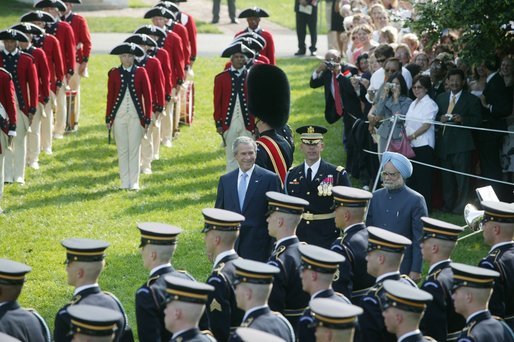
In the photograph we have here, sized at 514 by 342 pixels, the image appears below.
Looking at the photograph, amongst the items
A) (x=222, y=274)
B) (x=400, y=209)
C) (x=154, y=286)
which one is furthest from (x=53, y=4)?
(x=154, y=286)

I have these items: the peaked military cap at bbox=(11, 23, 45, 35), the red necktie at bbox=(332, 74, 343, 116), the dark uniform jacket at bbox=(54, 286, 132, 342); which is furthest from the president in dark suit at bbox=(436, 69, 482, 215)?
the dark uniform jacket at bbox=(54, 286, 132, 342)

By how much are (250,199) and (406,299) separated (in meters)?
3.84

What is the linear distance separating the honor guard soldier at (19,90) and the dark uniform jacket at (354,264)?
803 centimetres

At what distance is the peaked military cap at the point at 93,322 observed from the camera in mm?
7414

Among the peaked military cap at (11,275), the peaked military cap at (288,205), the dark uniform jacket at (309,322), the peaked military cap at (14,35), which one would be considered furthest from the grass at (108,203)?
the dark uniform jacket at (309,322)

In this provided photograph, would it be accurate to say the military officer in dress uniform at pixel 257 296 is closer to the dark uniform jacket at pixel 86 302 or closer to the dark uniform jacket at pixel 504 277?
the dark uniform jacket at pixel 86 302

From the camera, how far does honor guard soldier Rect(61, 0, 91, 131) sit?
1972 cm

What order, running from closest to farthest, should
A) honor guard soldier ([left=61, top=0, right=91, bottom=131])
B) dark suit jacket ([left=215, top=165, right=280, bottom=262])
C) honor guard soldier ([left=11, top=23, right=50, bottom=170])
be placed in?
1. dark suit jacket ([left=215, top=165, right=280, bottom=262])
2. honor guard soldier ([left=11, top=23, right=50, bottom=170])
3. honor guard soldier ([left=61, top=0, right=91, bottom=131])

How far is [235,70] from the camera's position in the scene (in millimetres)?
16203

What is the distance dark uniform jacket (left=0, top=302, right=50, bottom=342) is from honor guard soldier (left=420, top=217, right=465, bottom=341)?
2909 millimetres

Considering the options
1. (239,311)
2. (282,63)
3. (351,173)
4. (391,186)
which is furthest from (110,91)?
(282,63)

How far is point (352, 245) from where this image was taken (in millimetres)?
9734

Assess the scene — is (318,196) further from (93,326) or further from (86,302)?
(93,326)

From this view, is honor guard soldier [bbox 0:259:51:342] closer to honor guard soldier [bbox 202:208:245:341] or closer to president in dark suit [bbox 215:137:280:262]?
honor guard soldier [bbox 202:208:245:341]
